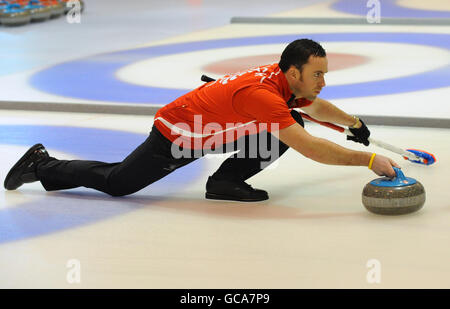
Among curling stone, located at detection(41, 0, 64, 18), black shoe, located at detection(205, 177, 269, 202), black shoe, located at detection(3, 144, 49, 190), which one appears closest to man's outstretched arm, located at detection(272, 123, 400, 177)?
black shoe, located at detection(205, 177, 269, 202)

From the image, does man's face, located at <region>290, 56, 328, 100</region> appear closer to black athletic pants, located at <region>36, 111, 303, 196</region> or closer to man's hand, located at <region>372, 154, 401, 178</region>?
black athletic pants, located at <region>36, 111, 303, 196</region>

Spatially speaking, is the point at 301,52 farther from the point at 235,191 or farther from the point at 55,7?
the point at 55,7

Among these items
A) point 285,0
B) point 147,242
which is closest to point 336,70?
point 147,242

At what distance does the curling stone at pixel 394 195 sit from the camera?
3.81 m

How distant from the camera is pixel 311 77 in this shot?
12.8 ft

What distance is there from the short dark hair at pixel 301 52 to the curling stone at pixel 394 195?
2.27 feet

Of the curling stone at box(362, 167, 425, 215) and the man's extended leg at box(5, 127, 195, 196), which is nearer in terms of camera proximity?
the curling stone at box(362, 167, 425, 215)

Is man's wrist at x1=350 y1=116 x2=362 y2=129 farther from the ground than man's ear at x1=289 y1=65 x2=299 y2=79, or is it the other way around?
man's ear at x1=289 y1=65 x2=299 y2=79

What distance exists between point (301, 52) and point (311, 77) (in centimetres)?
13

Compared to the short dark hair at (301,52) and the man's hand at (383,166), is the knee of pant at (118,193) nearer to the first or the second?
Result: the short dark hair at (301,52)

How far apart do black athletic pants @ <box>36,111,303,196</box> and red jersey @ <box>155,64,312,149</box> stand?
8cm

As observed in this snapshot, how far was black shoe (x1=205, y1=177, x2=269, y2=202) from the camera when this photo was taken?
4301mm

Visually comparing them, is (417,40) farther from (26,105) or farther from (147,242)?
(147,242)

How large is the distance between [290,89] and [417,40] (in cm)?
600
